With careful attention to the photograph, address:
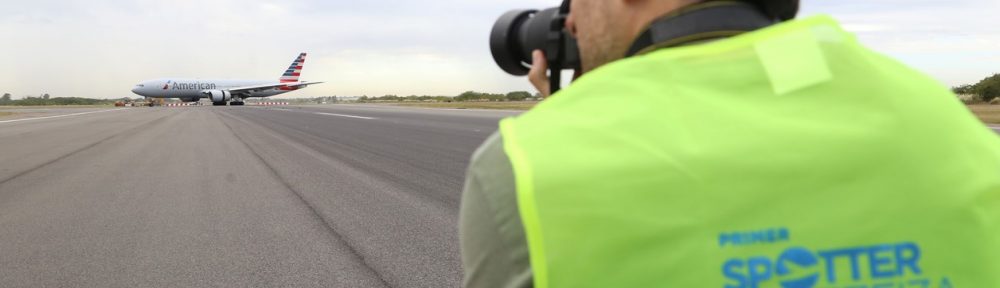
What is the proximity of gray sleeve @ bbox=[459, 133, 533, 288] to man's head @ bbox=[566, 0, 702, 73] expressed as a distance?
0.86ft

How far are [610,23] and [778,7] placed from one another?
0.77ft

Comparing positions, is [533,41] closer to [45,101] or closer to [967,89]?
[967,89]

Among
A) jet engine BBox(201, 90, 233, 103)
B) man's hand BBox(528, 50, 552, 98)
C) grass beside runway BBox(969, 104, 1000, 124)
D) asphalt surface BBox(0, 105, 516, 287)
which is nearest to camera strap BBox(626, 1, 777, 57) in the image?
man's hand BBox(528, 50, 552, 98)

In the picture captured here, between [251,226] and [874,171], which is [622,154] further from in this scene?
[251,226]

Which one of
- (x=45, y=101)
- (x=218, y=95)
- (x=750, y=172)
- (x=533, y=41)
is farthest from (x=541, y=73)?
(x=45, y=101)

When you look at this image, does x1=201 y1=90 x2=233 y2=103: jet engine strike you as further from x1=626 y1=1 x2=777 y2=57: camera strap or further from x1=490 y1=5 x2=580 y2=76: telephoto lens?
Result: x1=626 y1=1 x2=777 y2=57: camera strap

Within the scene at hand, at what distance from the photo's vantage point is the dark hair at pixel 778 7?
3.28 ft

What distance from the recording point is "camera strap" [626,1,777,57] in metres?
0.94

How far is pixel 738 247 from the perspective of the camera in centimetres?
87

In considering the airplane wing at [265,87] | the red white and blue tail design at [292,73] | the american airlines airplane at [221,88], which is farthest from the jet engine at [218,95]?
the red white and blue tail design at [292,73]

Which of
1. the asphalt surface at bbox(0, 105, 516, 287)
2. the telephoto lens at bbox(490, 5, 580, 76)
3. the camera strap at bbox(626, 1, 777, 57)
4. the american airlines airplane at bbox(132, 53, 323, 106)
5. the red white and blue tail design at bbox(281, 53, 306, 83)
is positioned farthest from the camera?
the red white and blue tail design at bbox(281, 53, 306, 83)

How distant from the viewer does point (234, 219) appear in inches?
239

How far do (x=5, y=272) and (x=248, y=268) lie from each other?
1.51 meters

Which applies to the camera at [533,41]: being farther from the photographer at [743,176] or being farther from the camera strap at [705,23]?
the photographer at [743,176]
